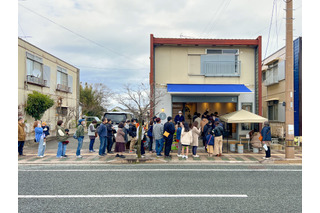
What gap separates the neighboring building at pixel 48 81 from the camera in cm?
1518

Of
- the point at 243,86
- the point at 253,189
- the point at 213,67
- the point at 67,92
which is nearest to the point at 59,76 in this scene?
the point at 67,92

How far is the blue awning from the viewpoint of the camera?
13.5 m

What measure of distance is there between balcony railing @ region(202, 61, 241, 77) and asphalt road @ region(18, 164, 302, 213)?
7726mm

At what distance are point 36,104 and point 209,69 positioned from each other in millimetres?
12076

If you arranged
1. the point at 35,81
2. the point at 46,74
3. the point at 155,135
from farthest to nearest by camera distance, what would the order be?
1. the point at 46,74
2. the point at 35,81
3. the point at 155,135

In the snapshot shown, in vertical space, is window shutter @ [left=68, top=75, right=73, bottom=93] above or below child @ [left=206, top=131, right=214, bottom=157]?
above

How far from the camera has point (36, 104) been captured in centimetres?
1548

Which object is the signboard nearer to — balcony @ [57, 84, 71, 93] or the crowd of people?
the crowd of people

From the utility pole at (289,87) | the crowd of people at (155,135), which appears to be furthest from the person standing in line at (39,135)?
the utility pole at (289,87)

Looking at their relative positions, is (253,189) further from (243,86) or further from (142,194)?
(243,86)

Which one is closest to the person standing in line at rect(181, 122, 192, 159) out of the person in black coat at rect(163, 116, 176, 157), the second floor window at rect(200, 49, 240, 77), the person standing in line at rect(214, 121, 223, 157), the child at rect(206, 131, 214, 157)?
the person in black coat at rect(163, 116, 176, 157)

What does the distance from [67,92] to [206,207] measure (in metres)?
20.4

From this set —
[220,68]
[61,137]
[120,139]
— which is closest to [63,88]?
[61,137]

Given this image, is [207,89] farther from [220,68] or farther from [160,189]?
[160,189]
